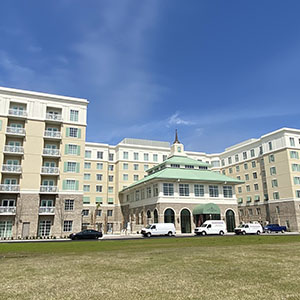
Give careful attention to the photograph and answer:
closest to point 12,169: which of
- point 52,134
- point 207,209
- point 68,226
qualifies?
point 52,134

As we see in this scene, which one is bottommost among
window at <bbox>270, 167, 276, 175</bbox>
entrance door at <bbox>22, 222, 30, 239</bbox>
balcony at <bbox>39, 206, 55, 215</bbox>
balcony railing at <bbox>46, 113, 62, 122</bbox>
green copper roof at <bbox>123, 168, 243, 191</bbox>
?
entrance door at <bbox>22, 222, 30, 239</bbox>

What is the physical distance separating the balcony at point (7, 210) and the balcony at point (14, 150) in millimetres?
8451

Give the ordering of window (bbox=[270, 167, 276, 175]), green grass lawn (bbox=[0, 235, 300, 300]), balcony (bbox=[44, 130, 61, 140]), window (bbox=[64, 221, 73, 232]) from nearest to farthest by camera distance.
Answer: green grass lawn (bbox=[0, 235, 300, 300]), window (bbox=[64, 221, 73, 232]), balcony (bbox=[44, 130, 61, 140]), window (bbox=[270, 167, 276, 175])

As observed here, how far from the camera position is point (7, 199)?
4459 cm

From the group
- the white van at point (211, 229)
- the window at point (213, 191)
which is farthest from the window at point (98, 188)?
the white van at point (211, 229)

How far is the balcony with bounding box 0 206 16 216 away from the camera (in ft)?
141

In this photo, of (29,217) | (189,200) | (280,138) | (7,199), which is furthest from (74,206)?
(280,138)

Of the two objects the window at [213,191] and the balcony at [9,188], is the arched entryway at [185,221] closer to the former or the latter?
the window at [213,191]

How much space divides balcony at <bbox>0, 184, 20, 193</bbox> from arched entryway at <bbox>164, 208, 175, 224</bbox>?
24.5 m

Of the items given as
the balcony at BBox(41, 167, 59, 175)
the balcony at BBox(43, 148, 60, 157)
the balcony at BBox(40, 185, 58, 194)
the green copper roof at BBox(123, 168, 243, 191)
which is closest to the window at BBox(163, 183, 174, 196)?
the green copper roof at BBox(123, 168, 243, 191)

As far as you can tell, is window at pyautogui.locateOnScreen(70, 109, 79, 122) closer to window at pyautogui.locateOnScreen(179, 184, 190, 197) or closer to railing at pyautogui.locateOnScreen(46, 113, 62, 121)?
railing at pyautogui.locateOnScreen(46, 113, 62, 121)

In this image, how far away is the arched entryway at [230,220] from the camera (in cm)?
5429

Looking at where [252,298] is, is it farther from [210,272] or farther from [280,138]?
[280,138]

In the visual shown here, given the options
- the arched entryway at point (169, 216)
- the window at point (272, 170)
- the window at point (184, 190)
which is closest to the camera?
the arched entryway at point (169, 216)
